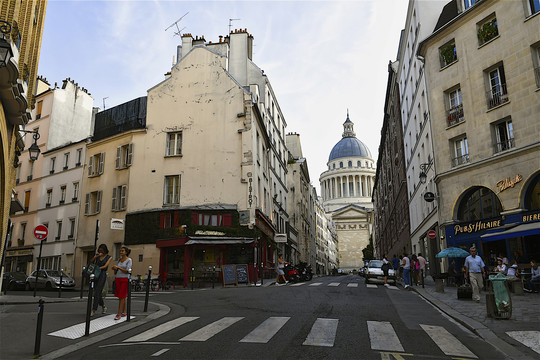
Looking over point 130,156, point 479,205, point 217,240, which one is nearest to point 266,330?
point 479,205

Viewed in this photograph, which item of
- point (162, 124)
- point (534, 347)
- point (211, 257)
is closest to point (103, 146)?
point (162, 124)

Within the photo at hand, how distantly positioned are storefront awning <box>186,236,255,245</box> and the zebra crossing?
16316 mm

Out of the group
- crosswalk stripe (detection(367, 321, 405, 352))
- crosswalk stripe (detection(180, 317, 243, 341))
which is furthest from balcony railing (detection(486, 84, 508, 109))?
crosswalk stripe (detection(180, 317, 243, 341))

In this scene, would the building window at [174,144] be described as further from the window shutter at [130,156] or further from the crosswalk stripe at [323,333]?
the crosswalk stripe at [323,333]

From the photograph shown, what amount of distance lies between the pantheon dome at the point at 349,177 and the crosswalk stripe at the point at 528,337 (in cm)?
12959

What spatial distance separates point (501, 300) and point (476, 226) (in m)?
13.1

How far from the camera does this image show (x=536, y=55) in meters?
20.1

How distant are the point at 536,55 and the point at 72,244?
3120cm

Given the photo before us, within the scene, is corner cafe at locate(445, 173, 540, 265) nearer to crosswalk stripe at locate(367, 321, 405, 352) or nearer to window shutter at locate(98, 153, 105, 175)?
crosswalk stripe at locate(367, 321, 405, 352)

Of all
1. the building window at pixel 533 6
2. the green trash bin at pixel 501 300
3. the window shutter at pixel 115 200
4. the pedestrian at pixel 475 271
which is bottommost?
the green trash bin at pixel 501 300

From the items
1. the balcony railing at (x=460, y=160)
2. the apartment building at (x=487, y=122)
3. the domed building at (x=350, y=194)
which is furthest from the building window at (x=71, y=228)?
the domed building at (x=350, y=194)

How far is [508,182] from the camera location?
2047 centimetres

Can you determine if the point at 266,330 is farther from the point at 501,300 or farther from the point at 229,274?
the point at 229,274

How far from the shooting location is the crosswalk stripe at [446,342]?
23.3 ft
